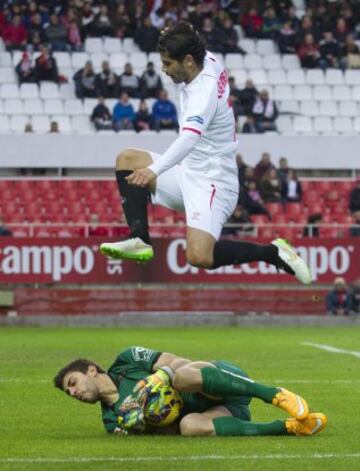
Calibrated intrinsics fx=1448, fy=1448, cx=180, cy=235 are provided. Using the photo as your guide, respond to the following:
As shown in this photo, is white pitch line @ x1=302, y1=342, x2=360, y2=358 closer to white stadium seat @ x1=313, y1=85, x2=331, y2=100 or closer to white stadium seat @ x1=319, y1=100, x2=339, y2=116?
white stadium seat @ x1=319, y1=100, x2=339, y2=116

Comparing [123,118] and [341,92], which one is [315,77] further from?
[123,118]

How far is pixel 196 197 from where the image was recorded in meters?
11.1

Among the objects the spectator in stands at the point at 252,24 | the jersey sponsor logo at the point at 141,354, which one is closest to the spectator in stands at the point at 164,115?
the spectator in stands at the point at 252,24

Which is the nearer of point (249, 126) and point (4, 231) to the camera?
point (4, 231)

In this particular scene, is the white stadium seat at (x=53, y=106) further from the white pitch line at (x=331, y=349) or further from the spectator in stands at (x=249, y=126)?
the white pitch line at (x=331, y=349)

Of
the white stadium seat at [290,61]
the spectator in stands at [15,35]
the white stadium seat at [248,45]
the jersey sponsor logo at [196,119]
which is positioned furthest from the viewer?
the white stadium seat at [248,45]

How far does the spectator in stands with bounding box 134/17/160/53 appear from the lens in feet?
110

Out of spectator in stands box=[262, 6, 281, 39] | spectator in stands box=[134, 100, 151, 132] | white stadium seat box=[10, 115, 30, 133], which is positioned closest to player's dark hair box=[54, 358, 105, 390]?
spectator in stands box=[134, 100, 151, 132]

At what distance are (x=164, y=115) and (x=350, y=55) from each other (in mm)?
5606

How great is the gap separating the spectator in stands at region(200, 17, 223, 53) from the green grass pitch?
472 inches

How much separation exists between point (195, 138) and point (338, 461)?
2.81m

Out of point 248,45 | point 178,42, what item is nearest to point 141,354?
point 178,42

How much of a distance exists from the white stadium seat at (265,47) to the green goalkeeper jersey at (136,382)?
25.2 meters

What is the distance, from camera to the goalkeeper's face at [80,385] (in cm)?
974
